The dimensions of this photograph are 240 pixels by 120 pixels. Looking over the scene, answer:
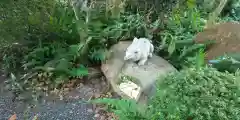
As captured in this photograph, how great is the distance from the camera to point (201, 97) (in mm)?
2254

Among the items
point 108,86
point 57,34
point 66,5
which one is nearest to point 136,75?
point 108,86

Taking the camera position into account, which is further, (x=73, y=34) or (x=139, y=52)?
(x=73, y=34)

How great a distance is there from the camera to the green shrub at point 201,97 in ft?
7.33

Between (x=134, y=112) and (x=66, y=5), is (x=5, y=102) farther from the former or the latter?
(x=134, y=112)

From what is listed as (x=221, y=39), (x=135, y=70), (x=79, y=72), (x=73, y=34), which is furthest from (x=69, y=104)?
(x=221, y=39)

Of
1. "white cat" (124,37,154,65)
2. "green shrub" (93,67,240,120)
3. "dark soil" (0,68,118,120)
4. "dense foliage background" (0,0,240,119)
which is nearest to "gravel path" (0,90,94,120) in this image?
"dark soil" (0,68,118,120)

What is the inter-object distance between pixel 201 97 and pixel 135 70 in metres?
1.40

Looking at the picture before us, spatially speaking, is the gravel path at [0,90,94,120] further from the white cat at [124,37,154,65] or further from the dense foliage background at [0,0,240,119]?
the white cat at [124,37,154,65]

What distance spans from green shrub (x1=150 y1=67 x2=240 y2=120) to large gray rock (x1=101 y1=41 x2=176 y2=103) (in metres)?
0.84

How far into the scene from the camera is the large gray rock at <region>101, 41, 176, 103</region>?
3.35m

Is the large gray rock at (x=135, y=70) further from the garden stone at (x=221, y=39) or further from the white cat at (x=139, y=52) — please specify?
the garden stone at (x=221, y=39)

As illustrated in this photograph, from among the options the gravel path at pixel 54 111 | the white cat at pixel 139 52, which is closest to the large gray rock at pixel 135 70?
the white cat at pixel 139 52

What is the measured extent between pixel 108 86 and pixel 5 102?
1.14 metres

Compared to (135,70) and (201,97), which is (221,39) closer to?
(135,70)
